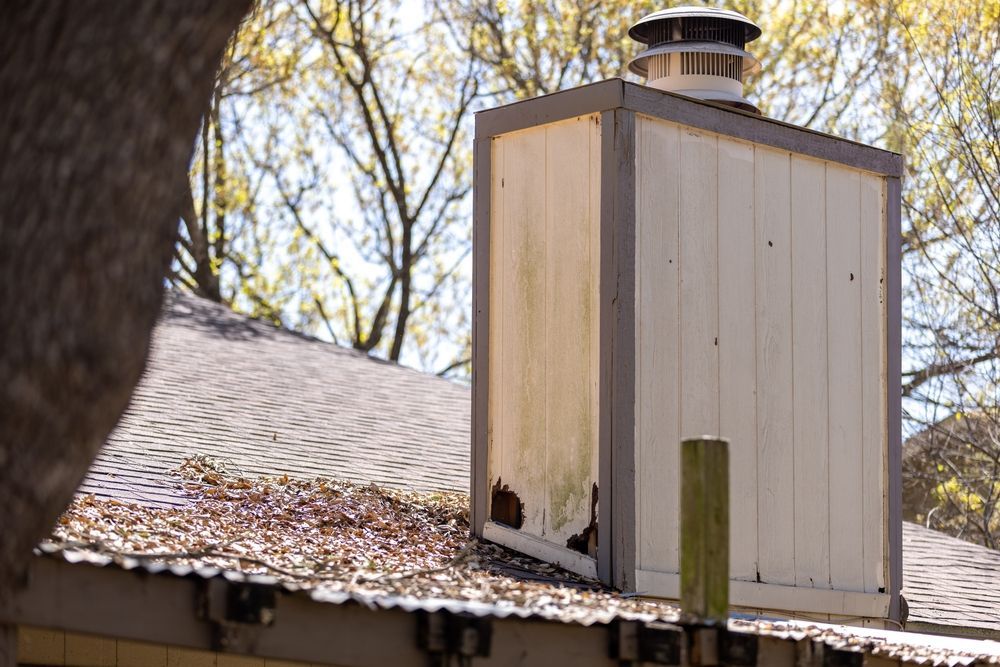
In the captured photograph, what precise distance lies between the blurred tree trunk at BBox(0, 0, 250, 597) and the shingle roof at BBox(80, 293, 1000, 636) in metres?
2.85

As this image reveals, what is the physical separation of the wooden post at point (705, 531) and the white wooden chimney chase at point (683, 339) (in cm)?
158

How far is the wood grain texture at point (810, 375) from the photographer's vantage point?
623 cm

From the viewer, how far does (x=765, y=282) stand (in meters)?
6.19

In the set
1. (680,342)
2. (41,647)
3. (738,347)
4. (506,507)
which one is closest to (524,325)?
(680,342)

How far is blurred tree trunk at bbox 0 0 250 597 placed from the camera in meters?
2.63

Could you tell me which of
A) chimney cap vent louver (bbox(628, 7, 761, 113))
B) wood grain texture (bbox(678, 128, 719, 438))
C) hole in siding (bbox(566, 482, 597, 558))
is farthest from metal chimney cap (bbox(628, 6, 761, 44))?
hole in siding (bbox(566, 482, 597, 558))

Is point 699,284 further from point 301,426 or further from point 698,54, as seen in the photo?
point 301,426

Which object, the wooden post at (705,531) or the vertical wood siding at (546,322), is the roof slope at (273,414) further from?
the wooden post at (705,531)

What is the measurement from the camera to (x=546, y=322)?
19.5ft

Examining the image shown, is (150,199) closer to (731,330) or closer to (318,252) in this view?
(731,330)

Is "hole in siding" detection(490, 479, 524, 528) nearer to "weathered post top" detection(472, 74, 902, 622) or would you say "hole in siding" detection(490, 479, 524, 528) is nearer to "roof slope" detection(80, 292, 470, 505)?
"weathered post top" detection(472, 74, 902, 622)

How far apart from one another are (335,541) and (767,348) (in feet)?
7.12

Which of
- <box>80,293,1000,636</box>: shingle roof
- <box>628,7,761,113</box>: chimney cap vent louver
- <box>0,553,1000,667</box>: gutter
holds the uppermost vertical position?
<box>628,7,761,113</box>: chimney cap vent louver

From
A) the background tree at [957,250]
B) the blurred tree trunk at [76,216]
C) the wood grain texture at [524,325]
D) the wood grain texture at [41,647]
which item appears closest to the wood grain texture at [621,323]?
the wood grain texture at [524,325]
